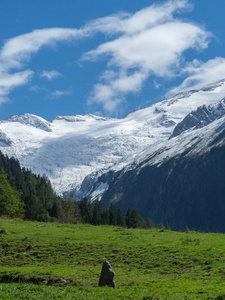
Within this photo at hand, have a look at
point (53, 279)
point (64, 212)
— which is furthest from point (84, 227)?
point (64, 212)

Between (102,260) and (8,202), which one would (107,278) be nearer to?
(102,260)

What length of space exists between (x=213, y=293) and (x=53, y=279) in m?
10.3

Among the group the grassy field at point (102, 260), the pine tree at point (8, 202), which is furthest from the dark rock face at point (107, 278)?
the pine tree at point (8, 202)

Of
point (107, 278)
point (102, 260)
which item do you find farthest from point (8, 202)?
point (107, 278)

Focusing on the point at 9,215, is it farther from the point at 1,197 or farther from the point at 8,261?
the point at 8,261

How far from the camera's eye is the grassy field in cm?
2578

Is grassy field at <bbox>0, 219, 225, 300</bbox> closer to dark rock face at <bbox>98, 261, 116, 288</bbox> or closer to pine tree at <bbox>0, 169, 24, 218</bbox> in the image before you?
dark rock face at <bbox>98, 261, 116, 288</bbox>

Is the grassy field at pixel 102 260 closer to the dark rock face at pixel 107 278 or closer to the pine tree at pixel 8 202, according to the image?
the dark rock face at pixel 107 278

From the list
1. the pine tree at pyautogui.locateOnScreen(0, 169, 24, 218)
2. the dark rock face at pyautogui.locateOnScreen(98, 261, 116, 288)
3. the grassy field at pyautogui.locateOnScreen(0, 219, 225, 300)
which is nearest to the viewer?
the grassy field at pyautogui.locateOnScreen(0, 219, 225, 300)

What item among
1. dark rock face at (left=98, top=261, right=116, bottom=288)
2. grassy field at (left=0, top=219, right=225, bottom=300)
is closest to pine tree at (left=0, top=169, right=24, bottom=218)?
grassy field at (left=0, top=219, right=225, bottom=300)

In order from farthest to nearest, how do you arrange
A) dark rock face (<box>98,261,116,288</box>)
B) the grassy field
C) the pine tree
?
the pine tree
dark rock face (<box>98,261,116,288</box>)
the grassy field

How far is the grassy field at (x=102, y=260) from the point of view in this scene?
84.6 ft

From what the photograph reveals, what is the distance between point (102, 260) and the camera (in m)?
37.7

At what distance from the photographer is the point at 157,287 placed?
27.9 m
